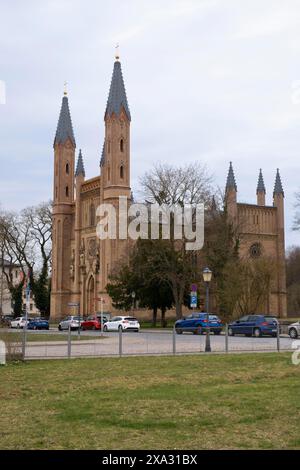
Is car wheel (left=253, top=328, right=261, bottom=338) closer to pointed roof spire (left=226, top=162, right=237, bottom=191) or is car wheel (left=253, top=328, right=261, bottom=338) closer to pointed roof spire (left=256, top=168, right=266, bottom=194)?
pointed roof spire (left=226, top=162, right=237, bottom=191)

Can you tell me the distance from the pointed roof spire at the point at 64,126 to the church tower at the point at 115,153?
1216 centimetres

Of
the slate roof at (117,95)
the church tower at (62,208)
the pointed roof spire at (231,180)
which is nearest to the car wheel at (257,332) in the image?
the pointed roof spire at (231,180)

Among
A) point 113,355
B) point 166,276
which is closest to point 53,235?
point 166,276

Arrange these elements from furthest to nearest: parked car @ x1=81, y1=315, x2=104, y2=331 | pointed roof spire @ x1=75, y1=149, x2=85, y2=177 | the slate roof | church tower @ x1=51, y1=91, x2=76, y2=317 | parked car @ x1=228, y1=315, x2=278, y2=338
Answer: pointed roof spire @ x1=75, y1=149, x2=85, y2=177, church tower @ x1=51, y1=91, x2=76, y2=317, the slate roof, parked car @ x1=81, y1=315, x2=104, y2=331, parked car @ x1=228, y1=315, x2=278, y2=338

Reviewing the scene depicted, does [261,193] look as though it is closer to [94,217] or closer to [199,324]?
[94,217]

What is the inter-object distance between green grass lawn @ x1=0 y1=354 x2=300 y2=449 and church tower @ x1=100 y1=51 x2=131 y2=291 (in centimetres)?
6144

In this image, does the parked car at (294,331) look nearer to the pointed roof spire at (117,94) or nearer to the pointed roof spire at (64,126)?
the pointed roof spire at (117,94)

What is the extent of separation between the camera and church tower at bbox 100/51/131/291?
79.6 m

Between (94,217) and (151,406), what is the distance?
7443 centimetres

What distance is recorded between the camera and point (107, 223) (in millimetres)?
80500

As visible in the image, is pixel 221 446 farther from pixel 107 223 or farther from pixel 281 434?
pixel 107 223

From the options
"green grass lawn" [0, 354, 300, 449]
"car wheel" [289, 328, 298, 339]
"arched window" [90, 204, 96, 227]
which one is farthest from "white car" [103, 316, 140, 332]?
"green grass lawn" [0, 354, 300, 449]

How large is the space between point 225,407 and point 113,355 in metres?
11.3

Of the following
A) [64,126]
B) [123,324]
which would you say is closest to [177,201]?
[123,324]
